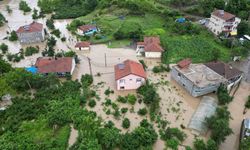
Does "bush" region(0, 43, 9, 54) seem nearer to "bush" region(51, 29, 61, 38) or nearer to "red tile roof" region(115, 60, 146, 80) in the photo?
"bush" region(51, 29, 61, 38)

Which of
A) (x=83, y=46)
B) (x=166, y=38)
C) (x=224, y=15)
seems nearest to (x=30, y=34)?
(x=83, y=46)

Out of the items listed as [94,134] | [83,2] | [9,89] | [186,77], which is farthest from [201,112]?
[83,2]

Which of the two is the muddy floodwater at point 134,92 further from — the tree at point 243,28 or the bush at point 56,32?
the tree at point 243,28

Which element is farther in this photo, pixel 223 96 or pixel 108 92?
pixel 108 92

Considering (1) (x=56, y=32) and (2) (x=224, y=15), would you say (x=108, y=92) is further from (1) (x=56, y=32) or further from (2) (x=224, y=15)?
(2) (x=224, y=15)

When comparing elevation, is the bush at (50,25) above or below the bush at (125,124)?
above

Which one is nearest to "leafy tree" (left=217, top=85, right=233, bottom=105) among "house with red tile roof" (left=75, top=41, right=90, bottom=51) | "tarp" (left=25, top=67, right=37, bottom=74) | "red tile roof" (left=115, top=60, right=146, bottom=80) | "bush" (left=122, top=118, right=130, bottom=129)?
"red tile roof" (left=115, top=60, right=146, bottom=80)

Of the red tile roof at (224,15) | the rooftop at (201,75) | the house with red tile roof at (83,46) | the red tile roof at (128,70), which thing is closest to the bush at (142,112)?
the red tile roof at (128,70)
